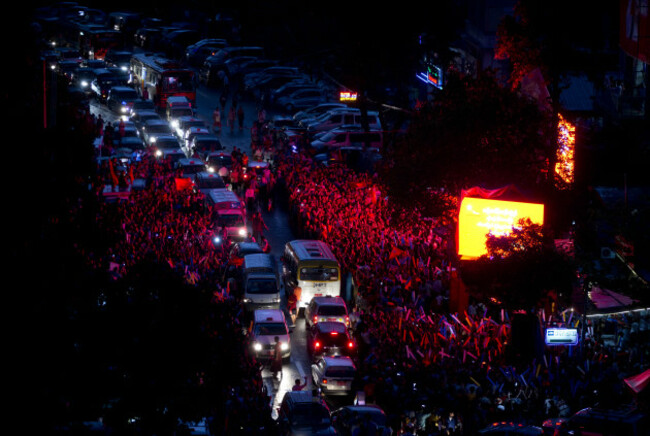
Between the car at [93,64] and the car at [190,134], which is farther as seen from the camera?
the car at [93,64]

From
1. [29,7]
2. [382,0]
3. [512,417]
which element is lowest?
[512,417]

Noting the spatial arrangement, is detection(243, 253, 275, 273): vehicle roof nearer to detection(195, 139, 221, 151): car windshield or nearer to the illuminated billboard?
the illuminated billboard

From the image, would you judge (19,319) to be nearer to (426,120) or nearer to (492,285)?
(492,285)

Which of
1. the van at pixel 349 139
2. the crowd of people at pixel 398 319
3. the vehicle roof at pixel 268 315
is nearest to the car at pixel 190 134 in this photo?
the van at pixel 349 139

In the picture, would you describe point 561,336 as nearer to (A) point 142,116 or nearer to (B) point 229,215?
(B) point 229,215

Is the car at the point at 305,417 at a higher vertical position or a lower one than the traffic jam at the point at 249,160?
lower

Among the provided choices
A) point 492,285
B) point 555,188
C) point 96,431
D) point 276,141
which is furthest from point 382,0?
point 96,431

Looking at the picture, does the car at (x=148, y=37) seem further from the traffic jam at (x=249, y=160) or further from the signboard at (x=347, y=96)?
the signboard at (x=347, y=96)
